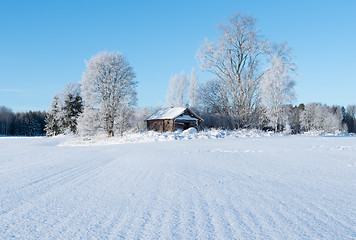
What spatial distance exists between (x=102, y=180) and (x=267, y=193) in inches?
105

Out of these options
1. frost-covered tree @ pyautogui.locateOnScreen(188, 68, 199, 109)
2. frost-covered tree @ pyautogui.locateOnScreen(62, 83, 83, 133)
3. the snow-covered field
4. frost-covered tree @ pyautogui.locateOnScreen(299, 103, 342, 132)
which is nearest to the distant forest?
frost-covered tree @ pyautogui.locateOnScreen(62, 83, 83, 133)

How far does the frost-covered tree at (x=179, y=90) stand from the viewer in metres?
38.9

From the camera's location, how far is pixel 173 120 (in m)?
26.0

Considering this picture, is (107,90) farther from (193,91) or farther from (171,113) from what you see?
(193,91)

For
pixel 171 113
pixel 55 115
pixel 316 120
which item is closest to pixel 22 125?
pixel 55 115

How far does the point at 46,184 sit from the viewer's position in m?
3.48

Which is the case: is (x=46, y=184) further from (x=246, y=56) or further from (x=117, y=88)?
(x=117, y=88)

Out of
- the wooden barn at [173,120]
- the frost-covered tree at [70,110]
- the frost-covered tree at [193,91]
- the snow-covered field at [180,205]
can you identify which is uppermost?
the frost-covered tree at [193,91]

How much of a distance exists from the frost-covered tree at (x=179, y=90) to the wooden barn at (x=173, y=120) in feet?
35.4

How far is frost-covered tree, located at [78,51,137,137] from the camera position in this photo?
76.2ft

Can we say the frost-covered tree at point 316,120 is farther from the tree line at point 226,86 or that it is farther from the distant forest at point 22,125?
the distant forest at point 22,125

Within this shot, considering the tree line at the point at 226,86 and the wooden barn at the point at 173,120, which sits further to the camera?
the wooden barn at the point at 173,120

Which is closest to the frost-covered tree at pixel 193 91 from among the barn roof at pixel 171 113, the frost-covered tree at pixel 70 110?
the barn roof at pixel 171 113

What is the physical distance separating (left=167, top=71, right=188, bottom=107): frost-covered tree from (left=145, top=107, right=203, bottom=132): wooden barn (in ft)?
35.4
